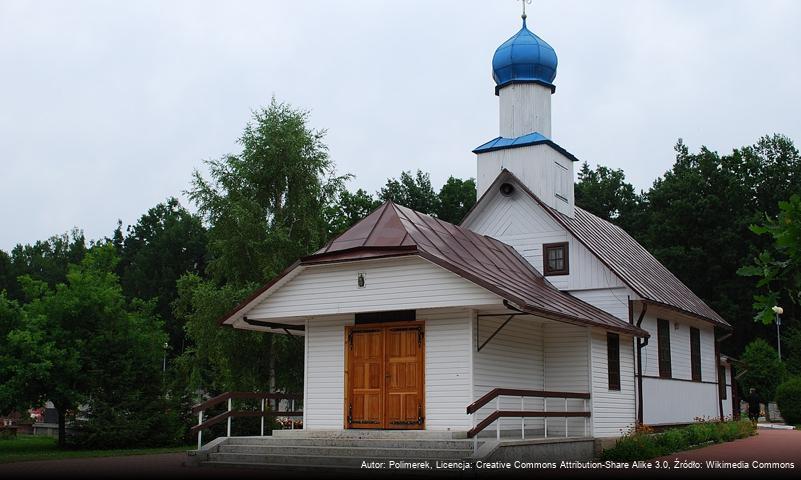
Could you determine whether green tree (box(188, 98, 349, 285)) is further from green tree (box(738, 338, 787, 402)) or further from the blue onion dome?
Result: green tree (box(738, 338, 787, 402))

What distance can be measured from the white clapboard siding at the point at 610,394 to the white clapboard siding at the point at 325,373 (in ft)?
18.8

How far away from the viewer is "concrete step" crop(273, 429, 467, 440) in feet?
53.4

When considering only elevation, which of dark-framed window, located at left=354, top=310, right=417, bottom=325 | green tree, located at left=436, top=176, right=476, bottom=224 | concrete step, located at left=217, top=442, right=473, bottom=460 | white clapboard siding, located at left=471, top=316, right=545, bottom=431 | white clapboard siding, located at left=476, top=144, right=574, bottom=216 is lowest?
concrete step, located at left=217, top=442, right=473, bottom=460

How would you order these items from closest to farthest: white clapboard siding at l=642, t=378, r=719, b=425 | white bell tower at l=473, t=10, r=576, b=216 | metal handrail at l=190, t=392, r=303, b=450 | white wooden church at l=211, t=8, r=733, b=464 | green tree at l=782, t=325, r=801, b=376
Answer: white wooden church at l=211, t=8, r=733, b=464 → metal handrail at l=190, t=392, r=303, b=450 → white clapboard siding at l=642, t=378, r=719, b=425 → white bell tower at l=473, t=10, r=576, b=216 → green tree at l=782, t=325, r=801, b=376

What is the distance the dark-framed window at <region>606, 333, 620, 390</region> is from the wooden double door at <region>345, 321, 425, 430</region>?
5.46 m

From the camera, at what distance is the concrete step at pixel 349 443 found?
15570 millimetres

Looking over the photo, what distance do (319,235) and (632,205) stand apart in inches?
1392

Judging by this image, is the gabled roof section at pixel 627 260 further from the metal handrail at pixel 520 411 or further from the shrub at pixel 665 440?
the metal handrail at pixel 520 411

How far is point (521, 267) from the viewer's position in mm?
22188

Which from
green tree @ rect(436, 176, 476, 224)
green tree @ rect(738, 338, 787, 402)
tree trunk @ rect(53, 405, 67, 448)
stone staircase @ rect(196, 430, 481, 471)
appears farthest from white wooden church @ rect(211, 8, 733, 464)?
green tree @ rect(436, 176, 476, 224)

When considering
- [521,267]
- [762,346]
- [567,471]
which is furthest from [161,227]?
[567,471]

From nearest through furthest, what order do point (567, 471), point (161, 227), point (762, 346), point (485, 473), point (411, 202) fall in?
point (485, 473), point (567, 471), point (762, 346), point (411, 202), point (161, 227)

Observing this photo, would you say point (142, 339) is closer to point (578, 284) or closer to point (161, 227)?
point (578, 284)

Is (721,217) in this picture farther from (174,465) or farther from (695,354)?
(174,465)
